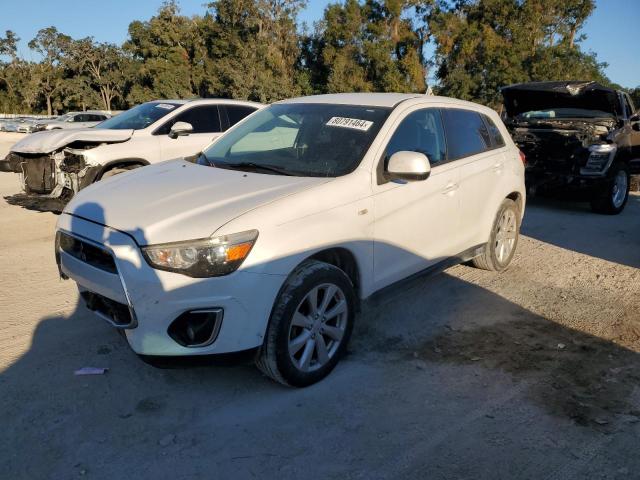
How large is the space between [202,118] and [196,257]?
5.76 meters

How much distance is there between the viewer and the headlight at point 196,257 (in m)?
2.87

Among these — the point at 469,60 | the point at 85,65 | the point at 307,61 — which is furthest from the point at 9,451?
the point at 85,65

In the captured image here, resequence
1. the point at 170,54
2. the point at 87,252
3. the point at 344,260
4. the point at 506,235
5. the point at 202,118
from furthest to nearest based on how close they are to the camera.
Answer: the point at 170,54
the point at 202,118
the point at 506,235
the point at 344,260
the point at 87,252

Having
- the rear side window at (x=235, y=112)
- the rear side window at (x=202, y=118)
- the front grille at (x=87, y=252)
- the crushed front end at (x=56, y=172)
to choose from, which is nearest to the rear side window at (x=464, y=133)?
the front grille at (x=87, y=252)

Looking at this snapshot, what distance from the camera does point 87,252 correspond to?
3.22 meters

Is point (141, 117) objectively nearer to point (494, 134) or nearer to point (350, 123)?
point (350, 123)

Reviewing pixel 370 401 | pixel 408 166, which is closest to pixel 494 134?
pixel 408 166

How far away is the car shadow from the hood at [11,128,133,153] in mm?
→ 5677

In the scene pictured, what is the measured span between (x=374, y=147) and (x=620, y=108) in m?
7.38

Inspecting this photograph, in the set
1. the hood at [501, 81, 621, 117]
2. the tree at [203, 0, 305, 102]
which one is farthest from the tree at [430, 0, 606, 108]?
the hood at [501, 81, 621, 117]

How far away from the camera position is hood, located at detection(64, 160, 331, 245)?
2.95 m

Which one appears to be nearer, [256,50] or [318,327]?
[318,327]

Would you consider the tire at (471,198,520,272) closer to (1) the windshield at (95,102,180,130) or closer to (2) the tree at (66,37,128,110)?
(1) the windshield at (95,102,180,130)

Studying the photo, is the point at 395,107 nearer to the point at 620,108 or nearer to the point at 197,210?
the point at 197,210
